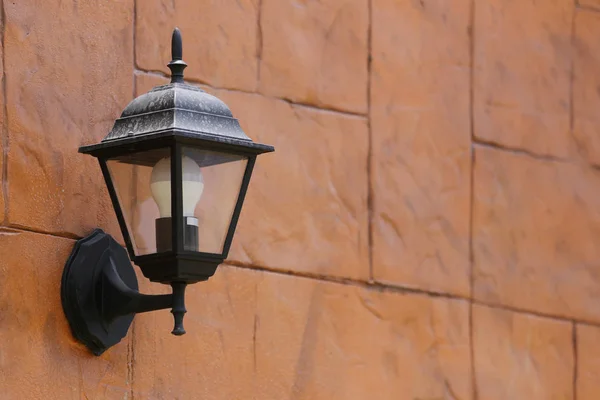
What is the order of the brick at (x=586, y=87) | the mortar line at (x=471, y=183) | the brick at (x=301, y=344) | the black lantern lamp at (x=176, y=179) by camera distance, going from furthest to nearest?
the brick at (x=586, y=87), the mortar line at (x=471, y=183), the brick at (x=301, y=344), the black lantern lamp at (x=176, y=179)

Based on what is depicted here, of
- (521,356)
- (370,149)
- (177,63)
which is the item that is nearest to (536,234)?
(521,356)

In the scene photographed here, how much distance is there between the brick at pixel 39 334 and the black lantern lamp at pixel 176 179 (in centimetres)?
22

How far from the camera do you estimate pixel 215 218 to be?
121 inches

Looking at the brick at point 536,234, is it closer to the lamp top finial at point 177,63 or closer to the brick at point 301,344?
the brick at point 301,344

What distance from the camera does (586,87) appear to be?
475cm

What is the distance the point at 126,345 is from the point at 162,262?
449 mm

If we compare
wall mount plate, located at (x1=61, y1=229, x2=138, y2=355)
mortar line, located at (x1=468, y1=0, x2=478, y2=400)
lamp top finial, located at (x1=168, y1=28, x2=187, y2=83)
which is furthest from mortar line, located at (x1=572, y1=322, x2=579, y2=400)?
lamp top finial, located at (x1=168, y1=28, x2=187, y2=83)

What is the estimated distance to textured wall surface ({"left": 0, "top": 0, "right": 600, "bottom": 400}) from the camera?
3301mm

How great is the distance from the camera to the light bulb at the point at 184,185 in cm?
302

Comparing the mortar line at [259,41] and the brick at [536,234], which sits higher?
the mortar line at [259,41]

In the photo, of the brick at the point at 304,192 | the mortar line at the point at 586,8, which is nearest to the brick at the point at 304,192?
the brick at the point at 304,192

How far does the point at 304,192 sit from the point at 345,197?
0.50 feet

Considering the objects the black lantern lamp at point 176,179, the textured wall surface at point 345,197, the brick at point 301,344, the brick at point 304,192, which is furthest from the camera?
the brick at point 304,192

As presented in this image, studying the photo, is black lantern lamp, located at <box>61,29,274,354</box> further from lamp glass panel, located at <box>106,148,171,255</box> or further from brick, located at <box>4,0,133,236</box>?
brick, located at <box>4,0,133,236</box>
